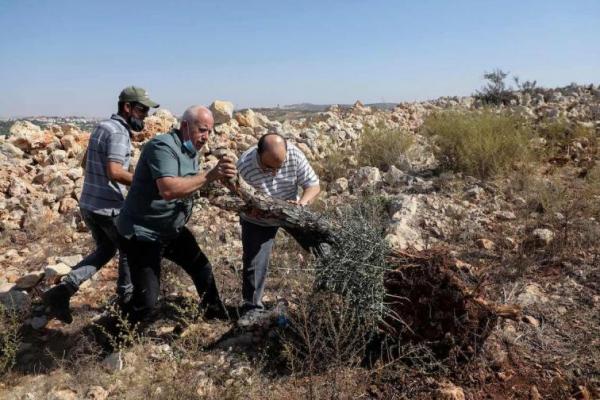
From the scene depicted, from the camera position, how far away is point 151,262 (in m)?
2.71

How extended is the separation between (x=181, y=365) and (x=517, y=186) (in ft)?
15.0

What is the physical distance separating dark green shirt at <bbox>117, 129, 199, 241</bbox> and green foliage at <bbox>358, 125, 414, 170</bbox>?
15.7 feet

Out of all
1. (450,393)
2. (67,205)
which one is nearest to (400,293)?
(450,393)

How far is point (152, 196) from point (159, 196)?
4 cm

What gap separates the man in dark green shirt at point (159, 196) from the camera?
2.40 metres

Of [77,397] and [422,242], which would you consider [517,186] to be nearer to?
[422,242]

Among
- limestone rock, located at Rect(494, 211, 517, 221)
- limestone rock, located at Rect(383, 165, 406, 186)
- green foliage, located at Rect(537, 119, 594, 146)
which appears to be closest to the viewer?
limestone rock, located at Rect(494, 211, 517, 221)

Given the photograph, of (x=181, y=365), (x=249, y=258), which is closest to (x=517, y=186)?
(x=249, y=258)

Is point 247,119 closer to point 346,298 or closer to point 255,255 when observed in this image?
point 255,255

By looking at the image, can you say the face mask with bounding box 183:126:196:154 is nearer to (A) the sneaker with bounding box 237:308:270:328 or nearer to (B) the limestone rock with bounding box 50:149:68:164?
(A) the sneaker with bounding box 237:308:270:328

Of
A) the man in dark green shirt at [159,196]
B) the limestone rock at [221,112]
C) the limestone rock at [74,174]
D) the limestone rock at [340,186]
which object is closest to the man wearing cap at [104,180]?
the man in dark green shirt at [159,196]

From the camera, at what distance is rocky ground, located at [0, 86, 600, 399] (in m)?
2.38

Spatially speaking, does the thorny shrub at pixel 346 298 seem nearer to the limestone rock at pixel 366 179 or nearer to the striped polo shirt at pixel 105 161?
the striped polo shirt at pixel 105 161

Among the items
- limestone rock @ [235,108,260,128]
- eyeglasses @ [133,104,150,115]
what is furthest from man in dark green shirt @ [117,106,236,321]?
limestone rock @ [235,108,260,128]
